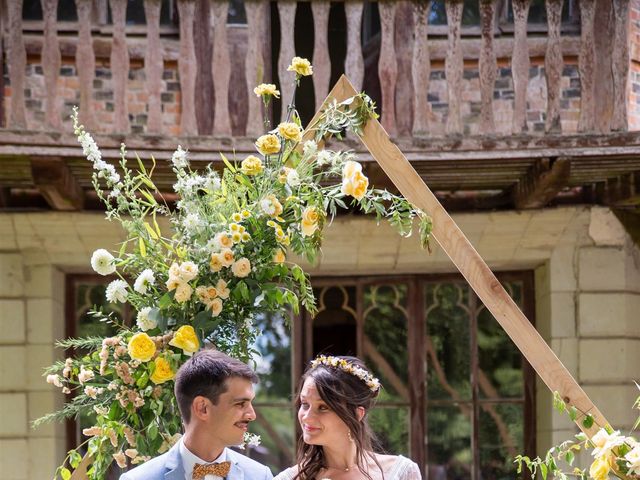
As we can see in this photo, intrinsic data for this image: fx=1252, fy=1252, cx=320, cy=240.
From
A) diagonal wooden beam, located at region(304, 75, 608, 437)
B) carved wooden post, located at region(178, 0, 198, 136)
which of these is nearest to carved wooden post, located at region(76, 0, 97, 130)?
carved wooden post, located at region(178, 0, 198, 136)

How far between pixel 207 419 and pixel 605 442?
3.62 feet

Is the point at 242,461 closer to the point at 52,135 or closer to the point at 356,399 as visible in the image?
the point at 356,399

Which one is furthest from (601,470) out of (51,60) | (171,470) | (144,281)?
(51,60)

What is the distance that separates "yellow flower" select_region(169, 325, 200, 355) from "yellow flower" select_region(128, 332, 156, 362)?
0.24 feet

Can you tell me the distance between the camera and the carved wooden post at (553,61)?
21.9ft

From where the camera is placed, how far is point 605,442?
3438mm

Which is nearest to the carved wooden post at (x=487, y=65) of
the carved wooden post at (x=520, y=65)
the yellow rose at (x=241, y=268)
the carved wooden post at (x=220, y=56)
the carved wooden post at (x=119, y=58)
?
the carved wooden post at (x=520, y=65)

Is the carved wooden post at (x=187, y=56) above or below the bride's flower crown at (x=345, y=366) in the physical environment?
above

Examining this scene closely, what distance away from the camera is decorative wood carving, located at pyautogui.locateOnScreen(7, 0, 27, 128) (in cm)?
648

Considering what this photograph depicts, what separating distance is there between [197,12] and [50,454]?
265cm

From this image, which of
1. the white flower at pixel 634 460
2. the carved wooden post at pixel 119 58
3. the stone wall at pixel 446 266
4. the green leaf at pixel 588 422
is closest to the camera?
the white flower at pixel 634 460

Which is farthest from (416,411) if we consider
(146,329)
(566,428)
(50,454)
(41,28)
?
(146,329)

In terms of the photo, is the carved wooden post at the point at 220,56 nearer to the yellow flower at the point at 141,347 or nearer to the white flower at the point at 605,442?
the yellow flower at the point at 141,347

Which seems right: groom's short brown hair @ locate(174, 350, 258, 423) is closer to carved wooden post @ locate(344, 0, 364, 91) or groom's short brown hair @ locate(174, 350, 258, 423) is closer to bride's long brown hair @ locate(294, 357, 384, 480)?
bride's long brown hair @ locate(294, 357, 384, 480)
